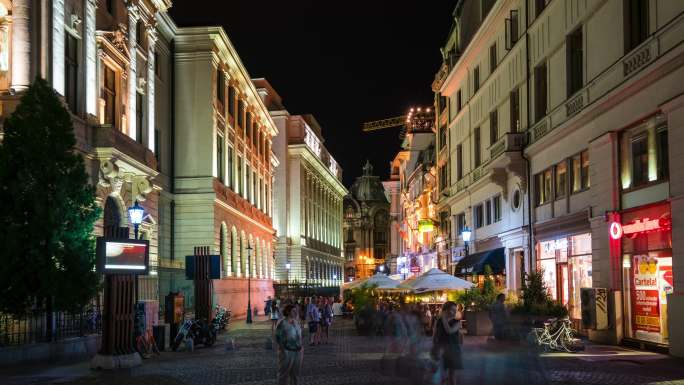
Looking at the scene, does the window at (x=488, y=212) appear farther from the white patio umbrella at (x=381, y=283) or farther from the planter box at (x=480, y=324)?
the planter box at (x=480, y=324)

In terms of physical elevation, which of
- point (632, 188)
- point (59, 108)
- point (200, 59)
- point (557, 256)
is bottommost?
point (557, 256)

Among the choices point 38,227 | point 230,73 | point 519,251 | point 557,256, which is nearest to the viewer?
point 38,227

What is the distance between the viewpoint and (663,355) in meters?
19.3

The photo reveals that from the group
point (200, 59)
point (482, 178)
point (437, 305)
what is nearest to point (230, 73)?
point (200, 59)

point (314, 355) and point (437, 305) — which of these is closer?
point (314, 355)

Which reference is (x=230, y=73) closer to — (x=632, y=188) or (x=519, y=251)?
(x=519, y=251)

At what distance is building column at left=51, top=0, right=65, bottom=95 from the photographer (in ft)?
91.1

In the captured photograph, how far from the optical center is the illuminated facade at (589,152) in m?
19.5

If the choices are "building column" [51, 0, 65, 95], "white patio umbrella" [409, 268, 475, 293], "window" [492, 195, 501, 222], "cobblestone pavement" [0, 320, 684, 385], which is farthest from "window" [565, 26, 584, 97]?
"building column" [51, 0, 65, 95]

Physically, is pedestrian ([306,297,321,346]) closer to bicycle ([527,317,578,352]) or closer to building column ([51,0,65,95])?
bicycle ([527,317,578,352])

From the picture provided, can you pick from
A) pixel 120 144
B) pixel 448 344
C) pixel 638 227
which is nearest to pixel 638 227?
pixel 638 227

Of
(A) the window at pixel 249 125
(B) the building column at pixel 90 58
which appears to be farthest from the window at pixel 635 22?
(A) the window at pixel 249 125

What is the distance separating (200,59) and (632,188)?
110 ft

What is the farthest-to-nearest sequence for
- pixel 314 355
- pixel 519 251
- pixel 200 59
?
pixel 200 59, pixel 519 251, pixel 314 355
